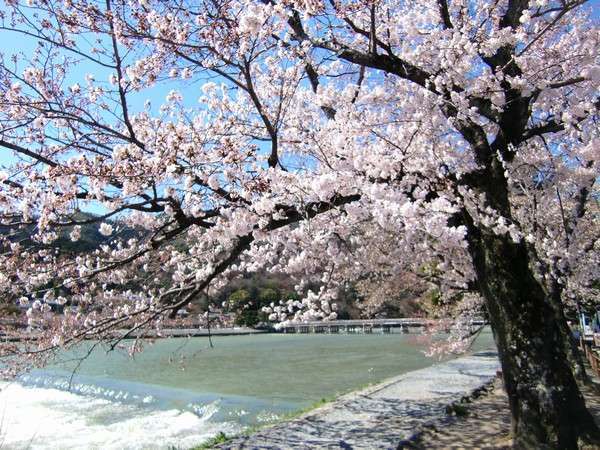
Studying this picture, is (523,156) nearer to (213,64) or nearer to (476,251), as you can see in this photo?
(476,251)

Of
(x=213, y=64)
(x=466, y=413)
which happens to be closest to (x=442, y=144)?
(x=213, y=64)

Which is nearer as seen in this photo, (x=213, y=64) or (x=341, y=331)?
(x=213, y=64)

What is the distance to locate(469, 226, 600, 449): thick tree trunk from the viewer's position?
4242mm

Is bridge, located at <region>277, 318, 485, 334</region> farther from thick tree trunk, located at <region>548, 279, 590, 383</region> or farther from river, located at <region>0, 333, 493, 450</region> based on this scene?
thick tree trunk, located at <region>548, 279, 590, 383</region>

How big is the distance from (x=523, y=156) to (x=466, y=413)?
3640mm

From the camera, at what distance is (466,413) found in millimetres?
6859

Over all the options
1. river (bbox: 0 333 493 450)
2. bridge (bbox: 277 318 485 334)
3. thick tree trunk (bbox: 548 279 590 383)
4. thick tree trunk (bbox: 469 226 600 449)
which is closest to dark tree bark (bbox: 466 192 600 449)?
thick tree trunk (bbox: 469 226 600 449)

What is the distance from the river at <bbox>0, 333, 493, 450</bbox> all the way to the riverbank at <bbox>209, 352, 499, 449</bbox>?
152 centimetres

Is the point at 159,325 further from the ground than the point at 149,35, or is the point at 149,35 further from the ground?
the point at 149,35

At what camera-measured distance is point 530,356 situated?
14.2ft

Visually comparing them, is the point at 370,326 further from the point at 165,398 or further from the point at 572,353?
the point at 572,353

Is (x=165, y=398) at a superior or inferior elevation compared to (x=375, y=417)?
inferior

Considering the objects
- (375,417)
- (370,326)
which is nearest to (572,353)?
(375,417)

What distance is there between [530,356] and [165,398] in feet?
35.1
